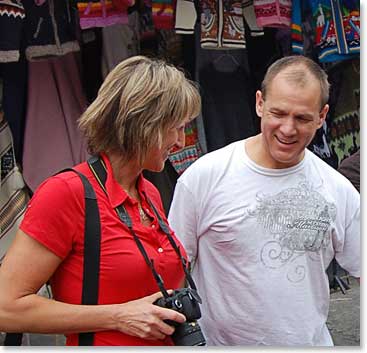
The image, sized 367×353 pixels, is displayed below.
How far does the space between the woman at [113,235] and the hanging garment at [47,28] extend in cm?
133

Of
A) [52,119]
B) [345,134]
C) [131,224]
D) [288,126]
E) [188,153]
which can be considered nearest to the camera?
[131,224]

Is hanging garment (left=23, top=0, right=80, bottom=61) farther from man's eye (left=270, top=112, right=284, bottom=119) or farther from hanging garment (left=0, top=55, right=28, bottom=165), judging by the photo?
man's eye (left=270, top=112, right=284, bottom=119)

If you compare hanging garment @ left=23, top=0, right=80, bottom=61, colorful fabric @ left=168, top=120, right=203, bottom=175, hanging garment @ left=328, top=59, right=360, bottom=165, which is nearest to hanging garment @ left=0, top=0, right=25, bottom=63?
hanging garment @ left=23, top=0, right=80, bottom=61

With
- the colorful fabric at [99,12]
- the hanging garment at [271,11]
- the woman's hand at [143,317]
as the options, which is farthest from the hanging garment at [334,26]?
the woman's hand at [143,317]

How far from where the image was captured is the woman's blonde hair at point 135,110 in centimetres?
144

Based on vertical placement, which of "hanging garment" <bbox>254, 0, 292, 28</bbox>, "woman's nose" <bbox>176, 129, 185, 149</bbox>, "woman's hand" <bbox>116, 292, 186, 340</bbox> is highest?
"hanging garment" <bbox>254, 0, 292, 28</bbox>

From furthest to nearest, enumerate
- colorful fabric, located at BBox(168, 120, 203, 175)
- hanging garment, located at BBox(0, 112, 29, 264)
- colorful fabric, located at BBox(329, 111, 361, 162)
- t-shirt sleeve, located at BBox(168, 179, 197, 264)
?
colorful fabric, located at BBox(329, 111, 361, 162)
colorful fabric, located at BBox(168, 120, 203, 175)
hanging garment, located at BBox(0, 112, 29, 264)
t-shirt sleeve, located at BBox(168, 179, 197, 264)

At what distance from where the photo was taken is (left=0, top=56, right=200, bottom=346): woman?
1309 mm

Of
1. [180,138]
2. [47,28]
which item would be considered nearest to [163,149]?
[180,138]

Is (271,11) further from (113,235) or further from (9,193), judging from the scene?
(113,235)

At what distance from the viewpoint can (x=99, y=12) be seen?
2635mm

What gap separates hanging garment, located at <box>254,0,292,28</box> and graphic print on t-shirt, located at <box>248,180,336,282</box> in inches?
47.4

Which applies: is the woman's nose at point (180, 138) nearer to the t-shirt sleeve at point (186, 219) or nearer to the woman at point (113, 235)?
the woman at point (113, 235)

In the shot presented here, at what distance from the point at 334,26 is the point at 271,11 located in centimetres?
29
